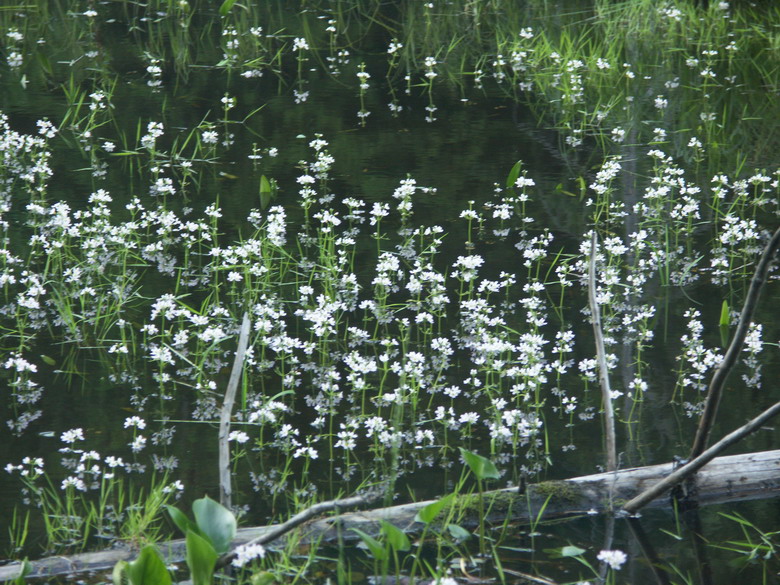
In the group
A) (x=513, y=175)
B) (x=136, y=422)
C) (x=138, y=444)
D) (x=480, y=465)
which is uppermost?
(x=513, y=175)

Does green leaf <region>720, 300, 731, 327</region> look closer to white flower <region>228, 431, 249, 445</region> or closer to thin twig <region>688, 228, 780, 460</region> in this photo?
thin twig <region>688, 228, 780, 460</region>

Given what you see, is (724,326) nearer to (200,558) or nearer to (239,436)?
(239,436)

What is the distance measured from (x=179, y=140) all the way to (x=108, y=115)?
973 mm

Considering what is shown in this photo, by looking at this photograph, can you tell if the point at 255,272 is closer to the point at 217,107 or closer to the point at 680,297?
the point at 680,297

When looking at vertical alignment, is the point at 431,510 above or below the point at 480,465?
below

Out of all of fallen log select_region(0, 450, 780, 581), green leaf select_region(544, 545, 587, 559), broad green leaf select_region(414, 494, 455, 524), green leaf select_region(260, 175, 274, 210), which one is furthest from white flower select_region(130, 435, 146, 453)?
green leaf select_region(260, 175, 274, 210)

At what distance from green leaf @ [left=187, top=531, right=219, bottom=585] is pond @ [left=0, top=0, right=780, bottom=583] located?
1.44ft

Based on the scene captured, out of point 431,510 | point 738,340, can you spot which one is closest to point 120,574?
point 431,510

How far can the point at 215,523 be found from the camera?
10.5 ft

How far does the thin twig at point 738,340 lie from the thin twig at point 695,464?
0.33 feet

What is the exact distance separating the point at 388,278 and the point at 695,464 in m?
2.60

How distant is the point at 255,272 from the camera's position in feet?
19.0

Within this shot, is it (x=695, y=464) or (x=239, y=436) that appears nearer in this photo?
(x=695, y=464)

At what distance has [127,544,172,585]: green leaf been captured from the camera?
2949 millimetres
